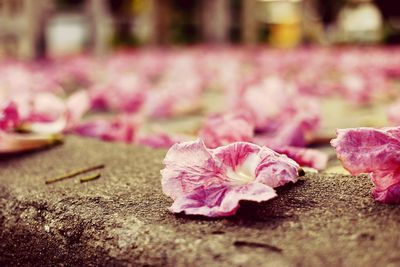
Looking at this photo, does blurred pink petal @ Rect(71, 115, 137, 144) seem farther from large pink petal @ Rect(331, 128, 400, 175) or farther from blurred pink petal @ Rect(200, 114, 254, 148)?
large pink petal @ Rect(331, 128, 400, 175)

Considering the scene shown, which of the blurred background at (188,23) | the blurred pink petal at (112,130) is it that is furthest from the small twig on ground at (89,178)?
the blurred background at (188,23)

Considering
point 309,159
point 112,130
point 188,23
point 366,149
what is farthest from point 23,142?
point 188,23

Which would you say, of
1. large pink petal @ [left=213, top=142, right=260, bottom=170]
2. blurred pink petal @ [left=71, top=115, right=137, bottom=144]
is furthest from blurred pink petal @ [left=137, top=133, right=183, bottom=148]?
large pink petal @ [left=213, top=142, right=260, bottom=170]

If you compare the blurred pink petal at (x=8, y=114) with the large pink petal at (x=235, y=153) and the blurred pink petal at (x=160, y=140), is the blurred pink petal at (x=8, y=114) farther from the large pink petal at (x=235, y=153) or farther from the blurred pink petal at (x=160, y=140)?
the large pink petal at (x=235, y=153)

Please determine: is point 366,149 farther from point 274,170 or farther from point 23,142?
point 23,142

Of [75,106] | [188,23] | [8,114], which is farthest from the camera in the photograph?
[188,23]

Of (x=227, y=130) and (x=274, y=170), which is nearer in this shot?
(x=274, y=170)
